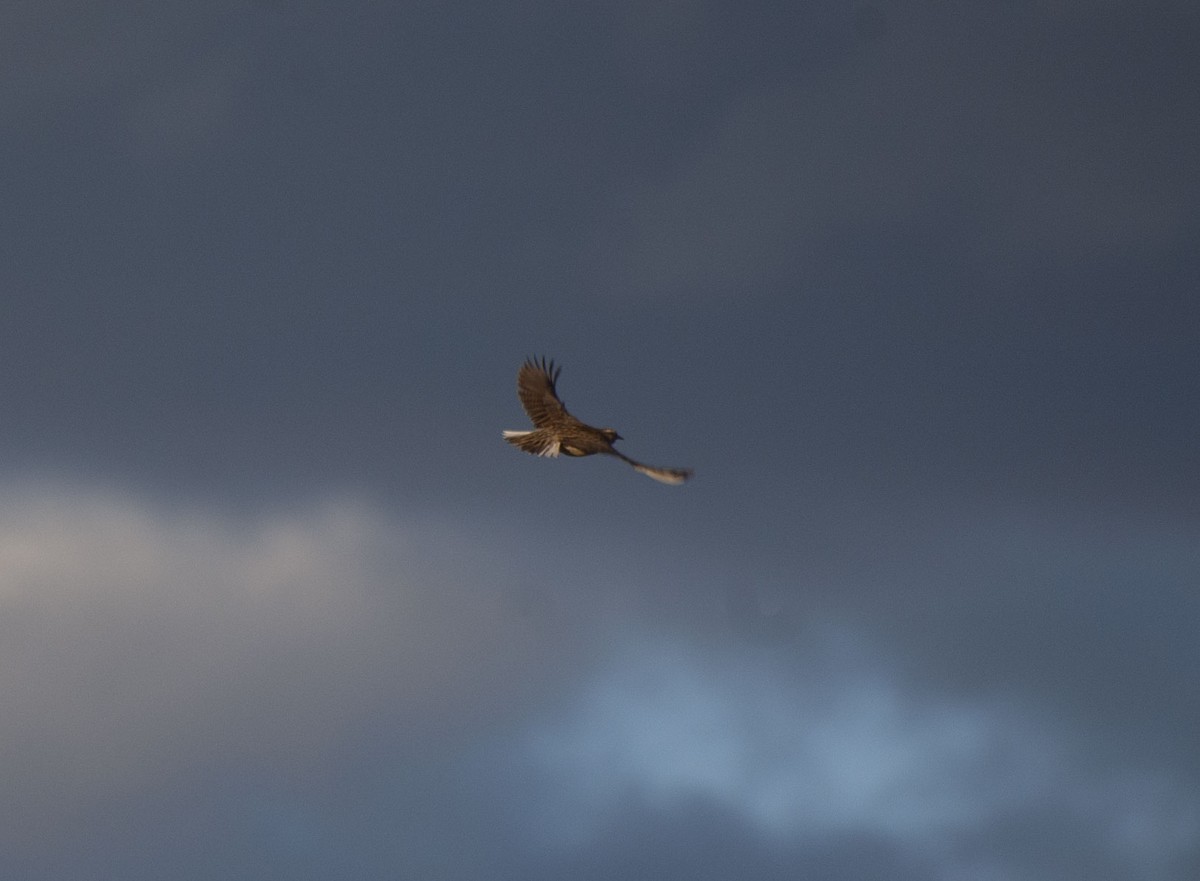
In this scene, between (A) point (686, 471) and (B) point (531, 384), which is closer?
(A) point (686, 471)

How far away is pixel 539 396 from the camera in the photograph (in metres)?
92.2

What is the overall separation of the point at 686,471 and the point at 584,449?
12.5m

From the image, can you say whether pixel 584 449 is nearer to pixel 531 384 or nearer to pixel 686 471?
pixel 531 384

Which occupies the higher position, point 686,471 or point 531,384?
point 531,384

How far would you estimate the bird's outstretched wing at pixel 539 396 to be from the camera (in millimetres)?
91875

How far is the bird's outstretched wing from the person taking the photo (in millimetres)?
91875

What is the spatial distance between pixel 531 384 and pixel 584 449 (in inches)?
174

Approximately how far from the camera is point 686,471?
7888 cm

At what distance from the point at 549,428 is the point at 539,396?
165cm

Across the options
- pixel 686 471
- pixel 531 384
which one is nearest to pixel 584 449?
pixel 531 384

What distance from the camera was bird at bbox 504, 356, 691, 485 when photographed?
9062 centimetres

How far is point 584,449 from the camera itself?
90.6 m

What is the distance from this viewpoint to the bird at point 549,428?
297ft

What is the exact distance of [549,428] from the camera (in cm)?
9188
